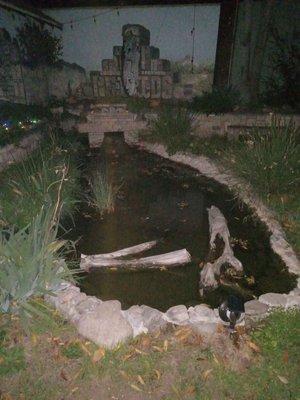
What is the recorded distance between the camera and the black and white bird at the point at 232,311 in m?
2.87

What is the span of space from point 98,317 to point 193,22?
33.4 ft

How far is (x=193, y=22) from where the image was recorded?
10.0 m

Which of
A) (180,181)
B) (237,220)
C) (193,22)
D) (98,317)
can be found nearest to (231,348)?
(98,317)

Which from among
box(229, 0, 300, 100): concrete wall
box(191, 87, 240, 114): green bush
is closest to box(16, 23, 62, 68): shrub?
box(191, 87, 240, 114): green bush

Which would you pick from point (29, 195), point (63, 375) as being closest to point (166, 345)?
point (63, 375)

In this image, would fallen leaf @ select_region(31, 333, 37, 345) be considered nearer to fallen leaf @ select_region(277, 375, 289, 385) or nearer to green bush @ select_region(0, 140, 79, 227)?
green bush @ select_region(0, 140, 79, 227)

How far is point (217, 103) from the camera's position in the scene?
28.9ft

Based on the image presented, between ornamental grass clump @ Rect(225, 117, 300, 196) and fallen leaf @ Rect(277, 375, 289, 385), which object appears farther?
ornamental grass clump @ Rect(225, 117, 300, 196)

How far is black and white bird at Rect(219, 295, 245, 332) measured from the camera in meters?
2.87

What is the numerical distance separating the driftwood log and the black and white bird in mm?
1274

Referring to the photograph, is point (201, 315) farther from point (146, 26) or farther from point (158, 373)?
point (146, 26)

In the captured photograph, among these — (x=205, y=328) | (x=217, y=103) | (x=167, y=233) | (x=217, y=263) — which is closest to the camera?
(x=205, y=328)

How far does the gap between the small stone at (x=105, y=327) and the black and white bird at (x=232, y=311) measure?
3.05 feet

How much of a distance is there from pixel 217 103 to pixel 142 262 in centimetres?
631
